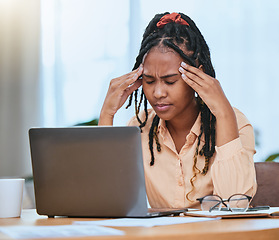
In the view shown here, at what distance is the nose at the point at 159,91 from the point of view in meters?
1.65

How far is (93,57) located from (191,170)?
1905mm

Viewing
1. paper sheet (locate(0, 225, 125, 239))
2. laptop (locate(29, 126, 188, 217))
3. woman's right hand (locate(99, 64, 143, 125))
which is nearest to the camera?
paper sheet (locate(0, 225, 125, 239))

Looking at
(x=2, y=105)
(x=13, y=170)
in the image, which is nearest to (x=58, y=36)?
(x=2, y=105)

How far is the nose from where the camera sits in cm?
165

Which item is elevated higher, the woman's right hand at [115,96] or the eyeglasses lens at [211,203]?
the woman's right hand at [115,96]

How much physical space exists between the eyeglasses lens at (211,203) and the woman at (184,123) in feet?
1.16

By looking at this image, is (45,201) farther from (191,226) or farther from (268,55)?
A: (268,55)

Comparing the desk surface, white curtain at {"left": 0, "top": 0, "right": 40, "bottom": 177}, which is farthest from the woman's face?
white curtain at {"left": 0, "top": 0, "right": 40, "bottom": 177}

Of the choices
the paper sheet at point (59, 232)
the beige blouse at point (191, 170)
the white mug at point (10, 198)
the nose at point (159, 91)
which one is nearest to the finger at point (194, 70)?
the nose at point (159, 91)

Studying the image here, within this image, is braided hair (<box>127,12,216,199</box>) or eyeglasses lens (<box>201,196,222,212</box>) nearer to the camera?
eyeglasses lens (<box>201,196,222,212</box>)

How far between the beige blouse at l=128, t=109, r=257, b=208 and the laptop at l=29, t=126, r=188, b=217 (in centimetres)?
46

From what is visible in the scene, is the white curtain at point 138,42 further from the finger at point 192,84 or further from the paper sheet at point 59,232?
the paper sheet at point 59,232

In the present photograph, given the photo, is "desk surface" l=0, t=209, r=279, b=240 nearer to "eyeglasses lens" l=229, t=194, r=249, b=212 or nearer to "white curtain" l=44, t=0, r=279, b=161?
"eyeglasses lens" l=229, t=194, r=249, b=212

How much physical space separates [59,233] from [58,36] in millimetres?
2890
